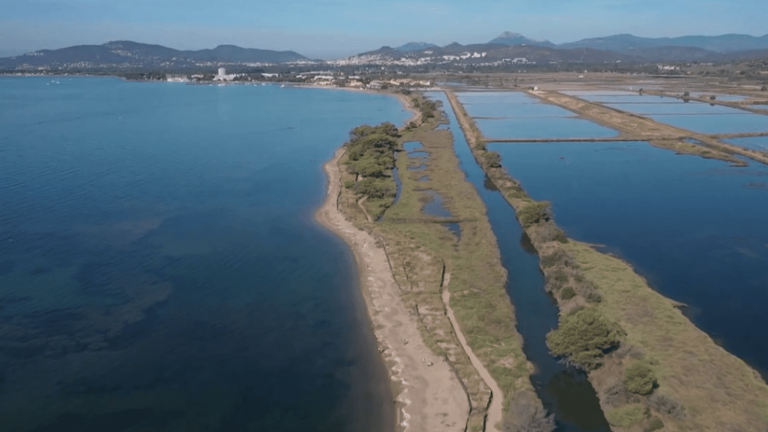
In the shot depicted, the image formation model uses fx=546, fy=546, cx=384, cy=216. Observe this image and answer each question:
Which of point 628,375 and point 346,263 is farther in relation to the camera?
point 346,263

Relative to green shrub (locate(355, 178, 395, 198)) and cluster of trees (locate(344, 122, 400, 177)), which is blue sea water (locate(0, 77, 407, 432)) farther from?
cluster of trees (locate(344, 122, 400, 177))

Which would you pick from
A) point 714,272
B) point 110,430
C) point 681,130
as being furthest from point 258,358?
point 681,130

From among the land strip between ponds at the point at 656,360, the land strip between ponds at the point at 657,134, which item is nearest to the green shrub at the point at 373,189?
the land strip between ponds at the point at 656,360

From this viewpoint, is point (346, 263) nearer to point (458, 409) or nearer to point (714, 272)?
point (458, 409)

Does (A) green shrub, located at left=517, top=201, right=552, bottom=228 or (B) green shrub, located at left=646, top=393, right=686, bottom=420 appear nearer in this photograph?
(B) green shrub, located at left=646, top=393, right=686, bottom=420

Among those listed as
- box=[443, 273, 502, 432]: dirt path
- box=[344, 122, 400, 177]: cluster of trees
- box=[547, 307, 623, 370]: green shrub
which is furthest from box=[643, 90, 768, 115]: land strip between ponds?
box=[443, 273, 502, 432]: dirt path
